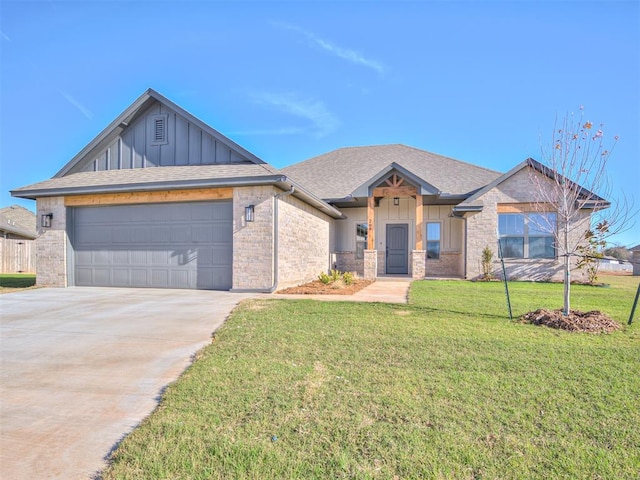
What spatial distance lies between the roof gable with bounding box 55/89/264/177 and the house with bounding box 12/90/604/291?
0.03 m

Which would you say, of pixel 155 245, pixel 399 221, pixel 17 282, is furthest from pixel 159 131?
pixel 399 221

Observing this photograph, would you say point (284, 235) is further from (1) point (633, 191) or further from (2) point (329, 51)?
(1) point (633, 191)

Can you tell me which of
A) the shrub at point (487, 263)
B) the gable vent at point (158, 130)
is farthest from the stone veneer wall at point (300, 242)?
the shrub at point (487, 263)

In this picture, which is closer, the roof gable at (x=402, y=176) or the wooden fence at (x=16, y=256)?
the roof gable at (x=402, y=176)

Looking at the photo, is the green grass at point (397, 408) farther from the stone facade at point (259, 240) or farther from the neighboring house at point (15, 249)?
the neighboring house at point (15, 249)

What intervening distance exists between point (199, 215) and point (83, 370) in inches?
259

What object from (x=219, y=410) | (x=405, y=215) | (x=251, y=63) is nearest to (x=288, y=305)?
(x=219, y=410)

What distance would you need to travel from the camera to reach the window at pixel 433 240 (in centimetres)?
1592

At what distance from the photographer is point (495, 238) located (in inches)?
536

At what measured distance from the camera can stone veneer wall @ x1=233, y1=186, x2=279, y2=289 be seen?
367 inches

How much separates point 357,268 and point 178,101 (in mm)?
10703

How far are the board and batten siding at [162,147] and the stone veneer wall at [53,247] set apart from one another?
1988 mm

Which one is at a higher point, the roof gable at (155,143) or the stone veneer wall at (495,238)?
the roof gable at (155,143)

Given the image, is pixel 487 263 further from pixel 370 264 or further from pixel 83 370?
pixel 83 370
